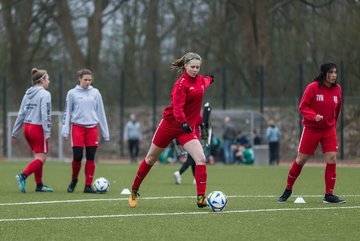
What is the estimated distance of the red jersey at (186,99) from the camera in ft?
38.9

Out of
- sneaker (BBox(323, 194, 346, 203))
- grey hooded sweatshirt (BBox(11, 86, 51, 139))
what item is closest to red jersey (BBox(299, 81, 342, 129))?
sneaker (BBox(323, 194, 346, 203))

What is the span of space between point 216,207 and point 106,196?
363 centimetres

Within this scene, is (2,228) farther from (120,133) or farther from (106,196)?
(120,133)

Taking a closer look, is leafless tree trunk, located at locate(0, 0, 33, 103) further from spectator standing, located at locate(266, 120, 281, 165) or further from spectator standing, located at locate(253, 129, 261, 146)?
spectator standing, located at locate(266, 120, 281, 165)

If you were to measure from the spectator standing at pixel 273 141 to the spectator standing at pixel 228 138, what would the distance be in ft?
4.05

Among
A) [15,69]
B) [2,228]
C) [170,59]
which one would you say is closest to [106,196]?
[2,228]

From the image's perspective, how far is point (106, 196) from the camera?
1470 centimetres

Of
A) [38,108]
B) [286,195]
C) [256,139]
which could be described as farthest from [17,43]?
[286,195]

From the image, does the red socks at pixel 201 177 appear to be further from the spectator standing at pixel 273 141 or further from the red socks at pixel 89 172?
the spectator standing at pixel 273 141

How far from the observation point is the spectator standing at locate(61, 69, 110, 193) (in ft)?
50.8

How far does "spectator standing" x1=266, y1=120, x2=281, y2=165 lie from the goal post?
7.51 m

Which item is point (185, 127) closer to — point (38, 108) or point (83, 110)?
point (83, 110)

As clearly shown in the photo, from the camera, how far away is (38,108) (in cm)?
1568

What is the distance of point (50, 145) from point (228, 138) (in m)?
7.06
